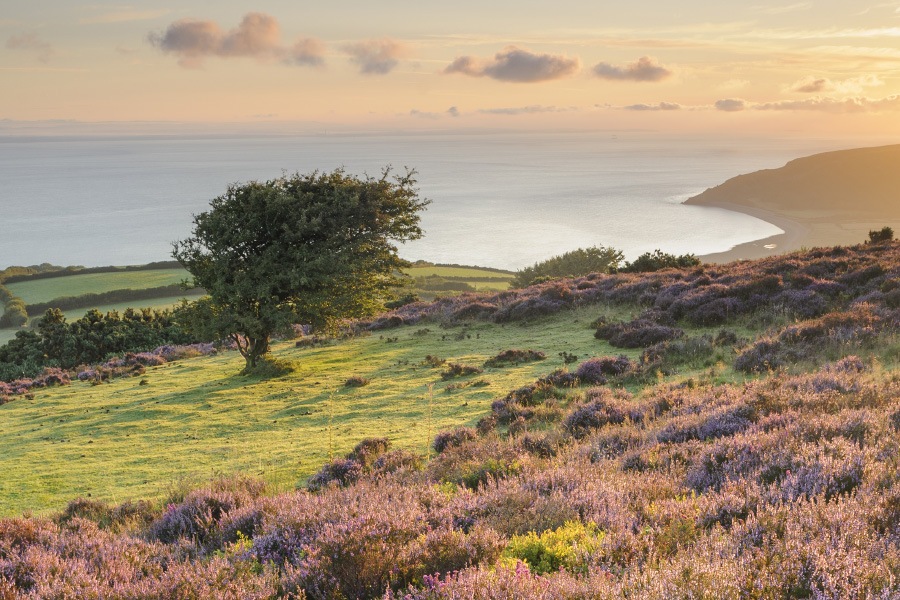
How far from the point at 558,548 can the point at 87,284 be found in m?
79.4

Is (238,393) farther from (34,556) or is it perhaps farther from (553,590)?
(553,590)

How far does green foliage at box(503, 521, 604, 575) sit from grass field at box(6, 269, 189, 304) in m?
66.1

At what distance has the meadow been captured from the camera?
422 centimetres

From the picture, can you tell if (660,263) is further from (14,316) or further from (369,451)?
(14,316)

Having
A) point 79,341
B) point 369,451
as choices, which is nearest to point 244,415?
point 369,451

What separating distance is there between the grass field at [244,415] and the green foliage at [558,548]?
6028 mm

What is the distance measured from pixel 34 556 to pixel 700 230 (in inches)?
6522

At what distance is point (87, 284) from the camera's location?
67.5m

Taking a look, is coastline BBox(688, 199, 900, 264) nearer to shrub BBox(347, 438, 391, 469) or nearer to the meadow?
the meadow

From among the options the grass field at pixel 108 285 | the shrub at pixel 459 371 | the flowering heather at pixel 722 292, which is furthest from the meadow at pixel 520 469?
the grass field at pixel 108 285

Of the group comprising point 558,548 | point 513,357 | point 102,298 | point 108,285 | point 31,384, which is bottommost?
point 31,384

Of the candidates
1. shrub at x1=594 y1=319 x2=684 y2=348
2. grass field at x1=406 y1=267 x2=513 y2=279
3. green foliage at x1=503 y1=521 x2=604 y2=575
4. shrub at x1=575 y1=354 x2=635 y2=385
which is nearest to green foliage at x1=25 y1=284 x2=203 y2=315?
grass field at x1=406 y1=267 x2=513 y2=279

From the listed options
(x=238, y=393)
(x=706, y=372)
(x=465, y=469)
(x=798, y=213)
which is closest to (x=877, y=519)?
(x=465, y=469)

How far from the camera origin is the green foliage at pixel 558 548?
437 cm
